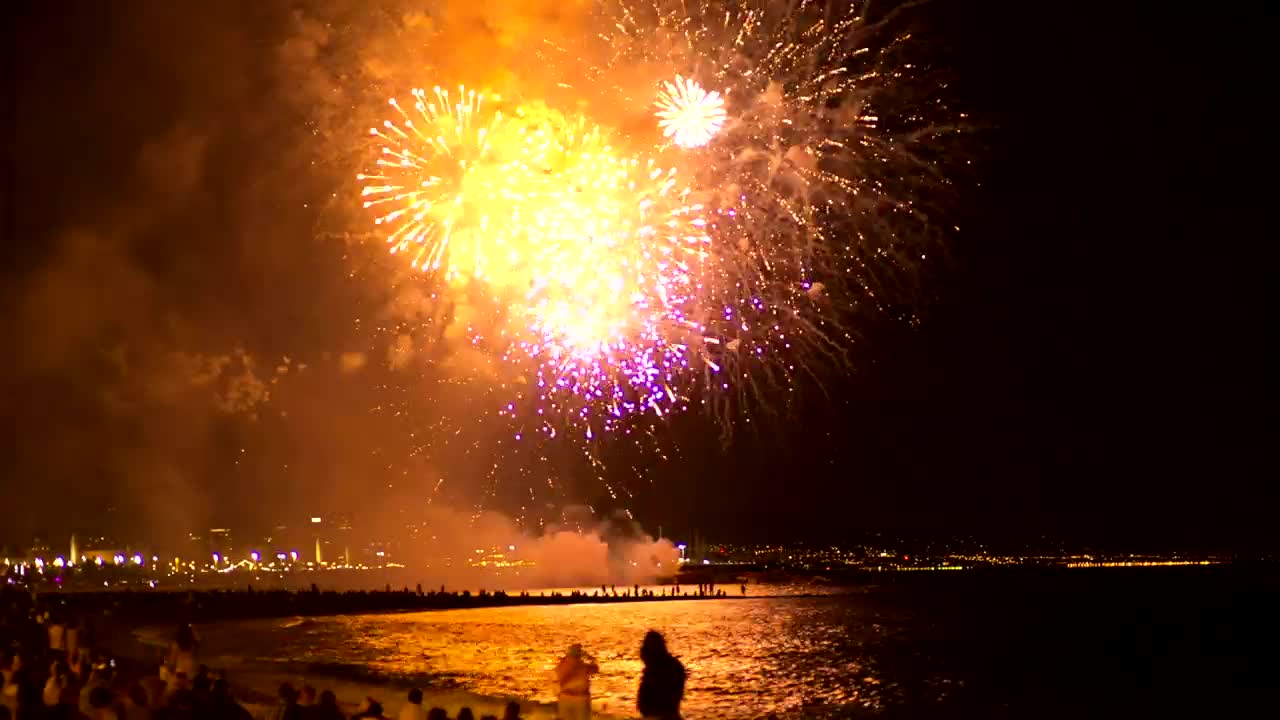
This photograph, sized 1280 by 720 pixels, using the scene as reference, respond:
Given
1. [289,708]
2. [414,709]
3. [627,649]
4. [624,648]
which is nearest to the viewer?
[289,708]

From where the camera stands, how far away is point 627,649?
31.1 metres

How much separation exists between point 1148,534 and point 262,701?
173 meters

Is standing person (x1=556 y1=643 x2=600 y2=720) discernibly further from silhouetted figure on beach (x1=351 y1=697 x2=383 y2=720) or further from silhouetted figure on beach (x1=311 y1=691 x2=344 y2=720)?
silhouetted figure on beach (x1=311 y1=691 x2=344 y2=720)

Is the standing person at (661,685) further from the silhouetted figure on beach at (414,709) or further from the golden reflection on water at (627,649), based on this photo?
the golden reflection on water at (627,649)

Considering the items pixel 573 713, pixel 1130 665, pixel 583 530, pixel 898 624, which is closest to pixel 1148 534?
pixel 583 530

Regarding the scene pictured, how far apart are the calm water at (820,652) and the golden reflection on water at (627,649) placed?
0.24 feet

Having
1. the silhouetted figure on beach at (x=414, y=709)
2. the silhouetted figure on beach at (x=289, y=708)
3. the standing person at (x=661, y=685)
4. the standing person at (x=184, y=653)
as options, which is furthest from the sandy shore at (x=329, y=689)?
the standing person at (x=661, y=685)

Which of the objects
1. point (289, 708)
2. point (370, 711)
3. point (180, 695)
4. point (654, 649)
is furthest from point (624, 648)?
point (654, 649)

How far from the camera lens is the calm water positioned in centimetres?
2267

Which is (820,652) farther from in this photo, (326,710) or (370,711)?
(326,710)

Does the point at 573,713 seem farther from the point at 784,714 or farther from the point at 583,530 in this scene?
the point at 583,530

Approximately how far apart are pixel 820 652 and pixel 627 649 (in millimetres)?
5520

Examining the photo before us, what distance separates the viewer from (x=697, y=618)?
4700 cm

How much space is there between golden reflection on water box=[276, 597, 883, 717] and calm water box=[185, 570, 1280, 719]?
0.24ft
